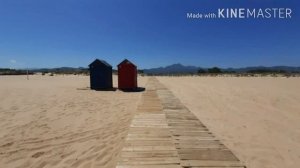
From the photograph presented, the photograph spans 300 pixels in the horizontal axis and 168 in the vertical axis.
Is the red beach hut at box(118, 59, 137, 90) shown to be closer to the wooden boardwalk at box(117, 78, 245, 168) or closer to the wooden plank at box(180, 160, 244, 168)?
the wooden boardwalk at box(117, 78, 245, 168)

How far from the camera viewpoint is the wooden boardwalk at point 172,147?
3891 millimetres

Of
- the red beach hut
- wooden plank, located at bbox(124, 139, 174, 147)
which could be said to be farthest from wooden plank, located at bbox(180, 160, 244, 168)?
the red beach hut

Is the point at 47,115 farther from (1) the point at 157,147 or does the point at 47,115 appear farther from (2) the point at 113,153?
(1) the point at 157,147

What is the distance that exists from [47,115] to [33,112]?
2.60 feet

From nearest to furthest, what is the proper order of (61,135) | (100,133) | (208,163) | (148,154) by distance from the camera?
(208,163) → (148,154) → (61,135) → (100,133)

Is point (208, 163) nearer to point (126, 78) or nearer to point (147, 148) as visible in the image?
point (147, 148)

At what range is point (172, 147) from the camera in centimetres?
457

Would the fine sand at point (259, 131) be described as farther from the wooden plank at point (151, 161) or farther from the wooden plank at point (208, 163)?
the wooden plank at point (151, 161)

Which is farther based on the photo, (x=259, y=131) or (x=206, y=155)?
(x=259, y=131)

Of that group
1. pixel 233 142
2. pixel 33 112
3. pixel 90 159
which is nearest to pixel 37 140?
pixel 90 159

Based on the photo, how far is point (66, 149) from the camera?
5.14m

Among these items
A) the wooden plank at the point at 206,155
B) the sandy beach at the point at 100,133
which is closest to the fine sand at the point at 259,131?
the sandy beach at the point at 100,133

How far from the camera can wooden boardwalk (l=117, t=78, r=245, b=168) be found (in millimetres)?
3891

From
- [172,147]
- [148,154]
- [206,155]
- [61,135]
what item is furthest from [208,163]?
[61,135]
